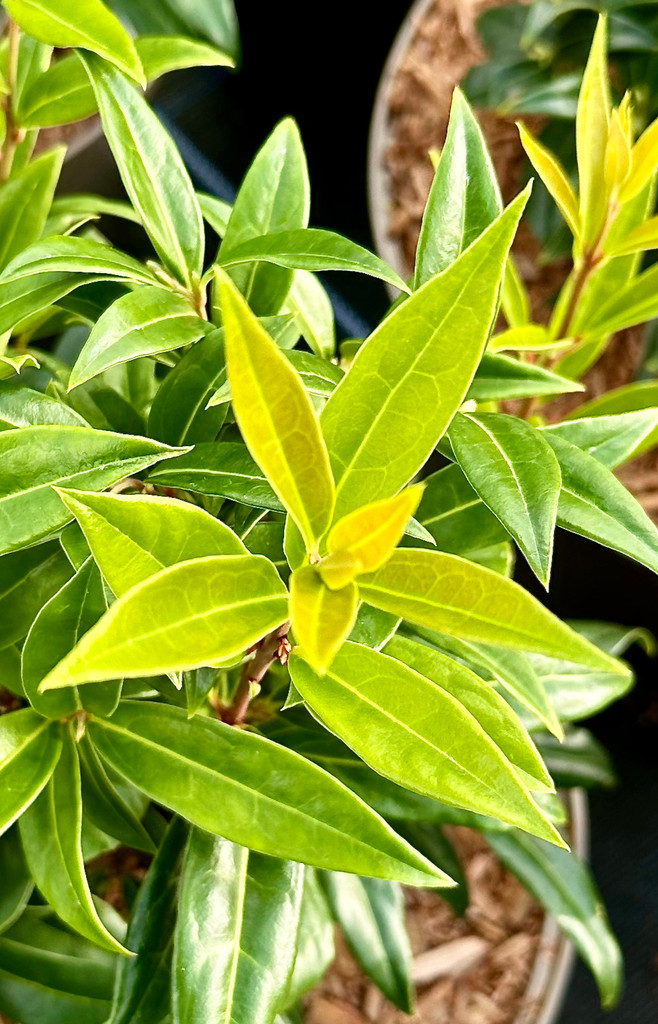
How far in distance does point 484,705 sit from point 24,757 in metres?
0.23

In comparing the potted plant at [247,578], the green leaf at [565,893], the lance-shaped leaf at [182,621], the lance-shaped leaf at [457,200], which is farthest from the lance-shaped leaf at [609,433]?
the green leaf at [565,893]

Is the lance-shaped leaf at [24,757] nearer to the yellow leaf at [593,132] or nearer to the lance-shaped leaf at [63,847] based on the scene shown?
A: the lance-shaped leaf at [63,847]

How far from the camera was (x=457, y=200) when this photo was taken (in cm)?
46

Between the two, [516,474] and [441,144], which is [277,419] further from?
[441,144]

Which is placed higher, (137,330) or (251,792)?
(137,330)

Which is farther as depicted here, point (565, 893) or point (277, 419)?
point (565, 893)

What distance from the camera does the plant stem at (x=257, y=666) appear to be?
41 cm

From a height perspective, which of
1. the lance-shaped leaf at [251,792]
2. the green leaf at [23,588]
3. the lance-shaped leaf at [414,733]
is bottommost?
the lance-shaped leaf at [251,792]

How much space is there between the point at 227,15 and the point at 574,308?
32 centimetres

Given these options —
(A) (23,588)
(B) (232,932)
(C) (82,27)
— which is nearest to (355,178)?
(C) (82,27)

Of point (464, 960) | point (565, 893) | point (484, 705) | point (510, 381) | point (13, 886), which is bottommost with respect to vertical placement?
point (464, 960)

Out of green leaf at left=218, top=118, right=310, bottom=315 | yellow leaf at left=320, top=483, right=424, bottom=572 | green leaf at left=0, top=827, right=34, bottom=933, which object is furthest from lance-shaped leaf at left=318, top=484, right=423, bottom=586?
green leaf at left=0, top=827, right=34, bottom=933

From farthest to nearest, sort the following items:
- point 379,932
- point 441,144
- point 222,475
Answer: point 441,144 → point 379,932 → point 222,475

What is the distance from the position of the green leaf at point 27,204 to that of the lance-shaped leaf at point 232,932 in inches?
14.8
